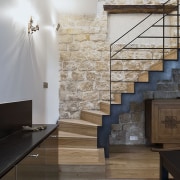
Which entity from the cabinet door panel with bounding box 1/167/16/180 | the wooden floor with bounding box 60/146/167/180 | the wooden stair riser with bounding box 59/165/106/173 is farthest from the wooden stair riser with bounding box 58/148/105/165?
the cabinet door panel with bounding box 1/167/16/180

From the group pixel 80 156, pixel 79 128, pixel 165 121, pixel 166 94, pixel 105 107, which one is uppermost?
pixel 166 94

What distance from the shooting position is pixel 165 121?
4941 millimetres

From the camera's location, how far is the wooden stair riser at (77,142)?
4.41 meters

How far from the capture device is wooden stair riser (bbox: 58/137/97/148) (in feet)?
14.5

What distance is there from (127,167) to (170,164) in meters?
2.09

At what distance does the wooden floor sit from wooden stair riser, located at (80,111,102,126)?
67 cm

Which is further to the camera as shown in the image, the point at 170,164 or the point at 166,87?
the point at 166,87

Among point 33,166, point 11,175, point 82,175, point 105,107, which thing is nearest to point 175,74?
point 105,107

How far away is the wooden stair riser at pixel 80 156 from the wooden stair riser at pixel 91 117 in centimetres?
55

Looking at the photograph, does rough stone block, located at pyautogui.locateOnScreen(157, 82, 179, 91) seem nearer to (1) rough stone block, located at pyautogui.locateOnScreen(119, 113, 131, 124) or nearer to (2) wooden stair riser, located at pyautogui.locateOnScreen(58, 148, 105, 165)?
(1) rough stone block, located at pyautogui.locateOnScreen(119, 113, 131, 124)

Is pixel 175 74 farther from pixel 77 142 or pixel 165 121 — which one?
pixel 77 142

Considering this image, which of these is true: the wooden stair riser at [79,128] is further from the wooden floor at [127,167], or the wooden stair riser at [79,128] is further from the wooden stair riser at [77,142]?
the wooden floor at [127,167]

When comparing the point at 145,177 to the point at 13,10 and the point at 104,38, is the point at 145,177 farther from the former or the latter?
the point at 104,38

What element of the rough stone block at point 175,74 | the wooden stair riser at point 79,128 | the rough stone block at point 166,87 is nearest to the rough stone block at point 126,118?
the rough stone block at point 166,87
